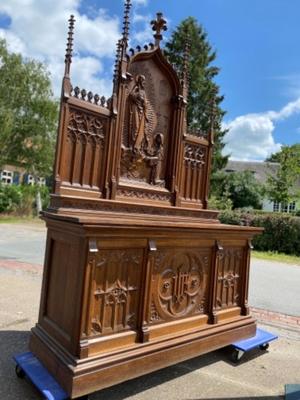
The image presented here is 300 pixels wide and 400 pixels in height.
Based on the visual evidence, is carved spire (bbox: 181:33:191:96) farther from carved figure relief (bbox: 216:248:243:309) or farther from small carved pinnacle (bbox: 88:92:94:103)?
carved figure relief (bbox: 216:248:243:309)

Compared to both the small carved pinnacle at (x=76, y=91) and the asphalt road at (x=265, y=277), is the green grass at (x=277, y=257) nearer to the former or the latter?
the asphalt road at (x=265, y=277)

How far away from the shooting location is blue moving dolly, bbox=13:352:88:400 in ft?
8.81

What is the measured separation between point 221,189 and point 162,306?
90.6ft

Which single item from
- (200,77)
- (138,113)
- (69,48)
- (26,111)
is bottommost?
(138,113)

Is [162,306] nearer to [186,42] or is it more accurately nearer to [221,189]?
[186,42]

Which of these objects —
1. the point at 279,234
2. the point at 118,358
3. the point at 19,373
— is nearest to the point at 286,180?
the point at 279,234

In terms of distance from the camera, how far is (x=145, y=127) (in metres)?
4.09

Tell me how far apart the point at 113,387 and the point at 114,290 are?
0.89 m

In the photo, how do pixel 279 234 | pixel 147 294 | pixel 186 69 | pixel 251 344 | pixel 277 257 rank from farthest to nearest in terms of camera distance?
pixel 279 234 → pixel 277 257 → pixel 186 69 → pixel 251 344 → pixel 147 294

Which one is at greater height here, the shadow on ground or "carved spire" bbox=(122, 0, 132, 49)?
"carved spire" bbox=(122, 0, 132, 49)

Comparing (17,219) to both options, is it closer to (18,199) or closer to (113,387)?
(18,199)

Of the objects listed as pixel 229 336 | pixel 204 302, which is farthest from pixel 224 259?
pixel 229 336

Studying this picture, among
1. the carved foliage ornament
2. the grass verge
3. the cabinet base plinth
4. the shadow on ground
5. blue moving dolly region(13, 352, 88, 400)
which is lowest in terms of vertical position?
the shadow on ground

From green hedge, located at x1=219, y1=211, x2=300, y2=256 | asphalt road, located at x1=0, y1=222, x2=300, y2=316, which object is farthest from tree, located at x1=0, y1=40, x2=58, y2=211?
green hedge, located at x1=219, y1=211, x2=300, y2=256
